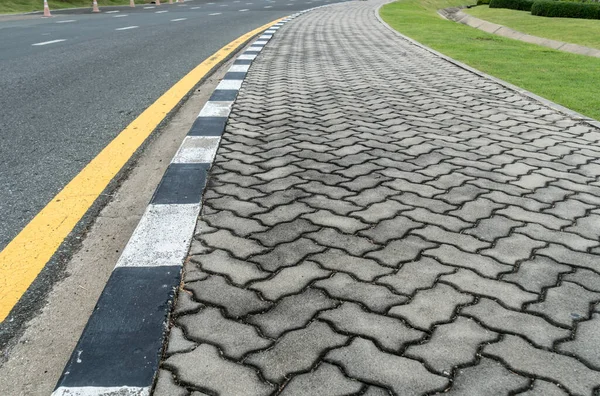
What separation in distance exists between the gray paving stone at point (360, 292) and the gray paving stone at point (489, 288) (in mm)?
289

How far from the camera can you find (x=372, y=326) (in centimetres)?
225

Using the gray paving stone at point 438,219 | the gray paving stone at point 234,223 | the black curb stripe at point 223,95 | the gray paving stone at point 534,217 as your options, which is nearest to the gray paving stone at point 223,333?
the gray paving stone at point 234,223

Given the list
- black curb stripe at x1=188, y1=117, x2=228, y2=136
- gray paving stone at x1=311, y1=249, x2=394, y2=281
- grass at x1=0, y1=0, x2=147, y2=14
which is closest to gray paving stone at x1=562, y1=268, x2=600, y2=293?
gray paving stone at x1=311, y1=249, x2=394, y2=281

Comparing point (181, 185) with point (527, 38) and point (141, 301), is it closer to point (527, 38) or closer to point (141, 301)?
point (141, 301)

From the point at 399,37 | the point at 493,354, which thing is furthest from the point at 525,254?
the point at 399,37

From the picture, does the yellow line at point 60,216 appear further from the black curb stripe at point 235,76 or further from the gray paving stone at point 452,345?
the black curb stripe at point 235,76

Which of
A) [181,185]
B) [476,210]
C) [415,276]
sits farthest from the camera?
[181,185]

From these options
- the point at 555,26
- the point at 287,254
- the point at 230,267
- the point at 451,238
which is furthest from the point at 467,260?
the point at 555,26

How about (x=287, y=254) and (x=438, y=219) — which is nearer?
(x=287, y=254)

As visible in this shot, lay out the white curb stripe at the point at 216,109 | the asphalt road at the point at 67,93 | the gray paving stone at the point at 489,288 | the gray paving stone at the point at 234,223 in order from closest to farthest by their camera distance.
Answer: the gray paving stone at the point at 489,288 → the gray paving stone at the point at 234,223 → the asphalt road at the point at 67,93 → the white curb stripe at the point at 216,109

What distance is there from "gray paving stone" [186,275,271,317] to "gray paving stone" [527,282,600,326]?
3.52 ft

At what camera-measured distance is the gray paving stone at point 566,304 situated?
7.68 ft

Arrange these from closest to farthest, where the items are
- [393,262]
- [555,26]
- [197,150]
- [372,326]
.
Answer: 1. [372,326]
2. [393,262]
3. [197,150]
4. [555,26]

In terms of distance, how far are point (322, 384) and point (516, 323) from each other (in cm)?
83
